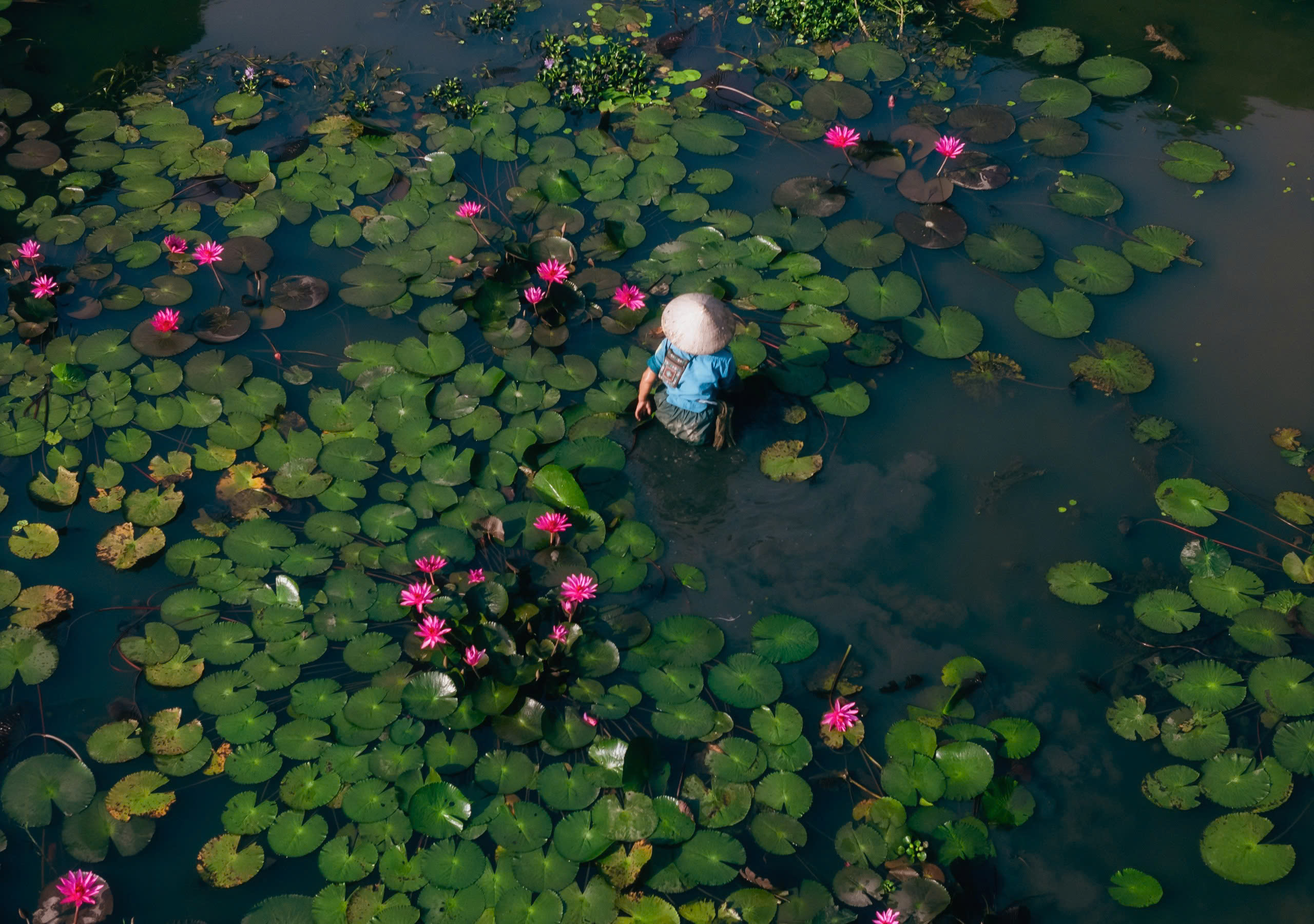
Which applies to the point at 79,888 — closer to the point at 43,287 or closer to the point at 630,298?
the point at 43,287

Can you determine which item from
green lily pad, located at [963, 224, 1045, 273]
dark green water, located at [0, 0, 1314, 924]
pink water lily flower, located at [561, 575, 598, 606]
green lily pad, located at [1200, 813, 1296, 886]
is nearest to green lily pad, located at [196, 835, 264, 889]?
dark green water, located at [0, 0, 1314, 924]

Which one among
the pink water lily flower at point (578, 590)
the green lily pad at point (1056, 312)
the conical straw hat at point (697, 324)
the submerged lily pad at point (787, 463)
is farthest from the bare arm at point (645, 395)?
the green lily pad at point (1056, 312)

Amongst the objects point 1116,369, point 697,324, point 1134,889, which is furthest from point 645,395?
point 1134,889

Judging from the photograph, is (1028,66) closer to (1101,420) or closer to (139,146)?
(1101,420)

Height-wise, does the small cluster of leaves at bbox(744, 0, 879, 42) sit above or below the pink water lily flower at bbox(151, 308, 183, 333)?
above

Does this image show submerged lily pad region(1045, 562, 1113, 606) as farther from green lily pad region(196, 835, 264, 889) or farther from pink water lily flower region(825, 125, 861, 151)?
green lily pad region(196, 835, 264, 889)

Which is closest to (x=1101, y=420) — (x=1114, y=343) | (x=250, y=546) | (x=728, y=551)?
(x=1114, y=343)
